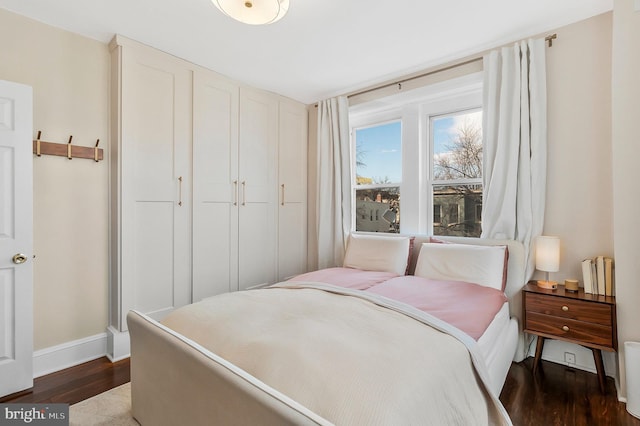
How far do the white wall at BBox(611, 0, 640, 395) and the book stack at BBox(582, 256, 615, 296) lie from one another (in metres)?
0.14

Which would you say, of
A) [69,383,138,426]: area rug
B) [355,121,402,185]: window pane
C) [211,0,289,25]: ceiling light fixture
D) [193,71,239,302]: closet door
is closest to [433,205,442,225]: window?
[355,121,402,185]: window pane

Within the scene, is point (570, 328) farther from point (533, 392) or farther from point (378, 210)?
point (378, 210)

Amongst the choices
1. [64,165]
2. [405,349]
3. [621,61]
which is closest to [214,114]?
[64,165]

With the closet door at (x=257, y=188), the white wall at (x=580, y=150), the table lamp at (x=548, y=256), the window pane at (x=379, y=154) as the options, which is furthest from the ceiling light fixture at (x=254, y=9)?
the table lamp at (x=548, y=256)

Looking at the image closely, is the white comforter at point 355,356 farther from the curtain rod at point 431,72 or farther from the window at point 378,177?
the curtain rod at point 431,72

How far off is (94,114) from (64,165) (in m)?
0.47

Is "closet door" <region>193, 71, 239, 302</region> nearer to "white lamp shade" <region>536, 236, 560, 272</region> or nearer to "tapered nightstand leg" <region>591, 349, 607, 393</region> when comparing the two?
"white lamp shade" <region>536, 236, 560, 272</region>

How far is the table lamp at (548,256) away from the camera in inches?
87.3

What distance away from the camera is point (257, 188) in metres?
3.51

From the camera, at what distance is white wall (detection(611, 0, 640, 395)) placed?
1.85 m

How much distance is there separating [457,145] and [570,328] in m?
1.80

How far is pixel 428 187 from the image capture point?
10.7ft

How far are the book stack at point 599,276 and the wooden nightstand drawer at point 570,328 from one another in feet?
0.85

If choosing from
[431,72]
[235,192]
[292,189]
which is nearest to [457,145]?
[431,72]
